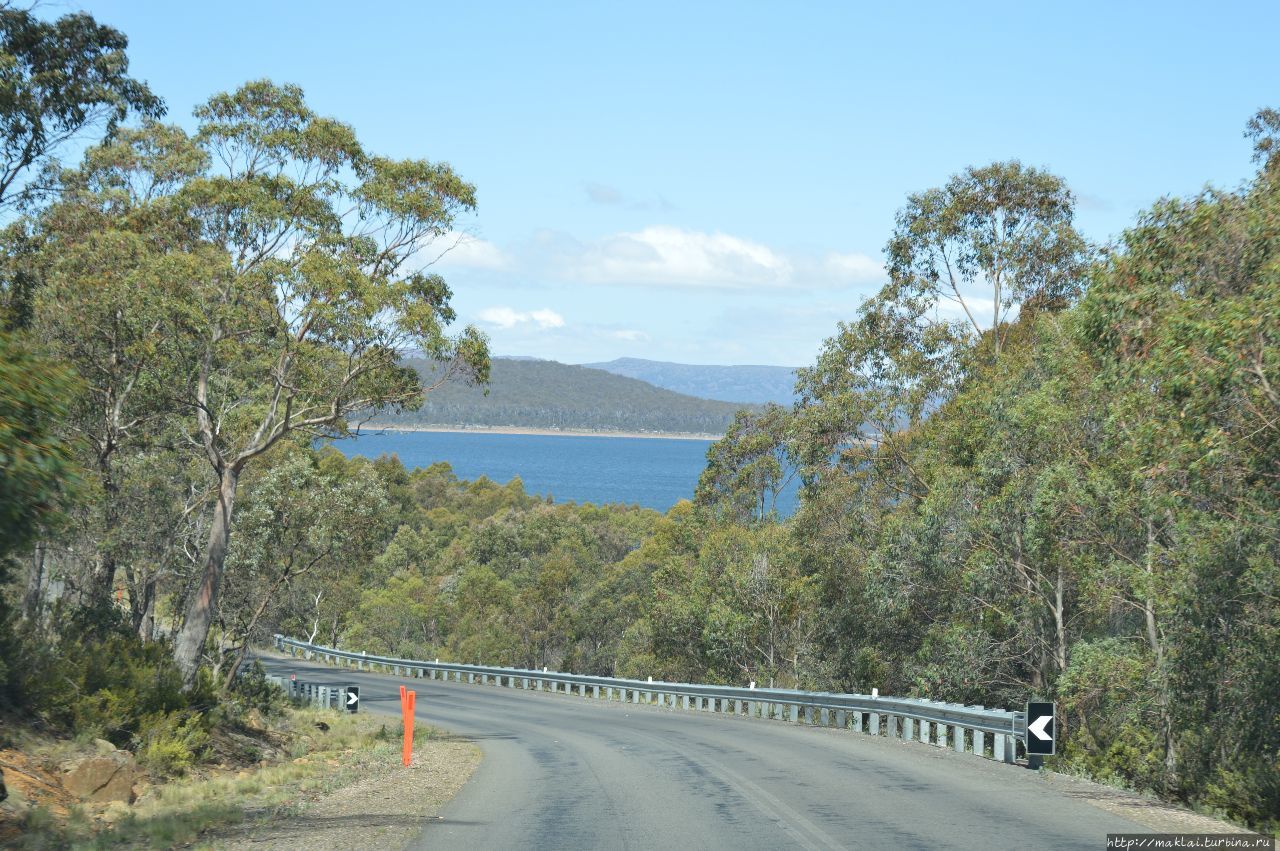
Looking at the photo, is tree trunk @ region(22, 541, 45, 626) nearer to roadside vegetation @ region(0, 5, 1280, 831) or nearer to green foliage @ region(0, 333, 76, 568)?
roadside vegetation @ region(0, 5, 1280, 831)

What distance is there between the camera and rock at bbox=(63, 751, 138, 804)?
15.1 m

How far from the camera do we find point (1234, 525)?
16.3 meters

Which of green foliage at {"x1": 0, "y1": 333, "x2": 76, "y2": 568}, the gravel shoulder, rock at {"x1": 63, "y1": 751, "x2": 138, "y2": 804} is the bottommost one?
rock at {"x1": 63, "y1": 751, "x2": 138, "y2": 804}

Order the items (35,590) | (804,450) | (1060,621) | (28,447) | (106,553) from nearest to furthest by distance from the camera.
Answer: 1. (28,447)
2. (35,590)
3. (106,553)
4. (1060,621)
5. (804,450)

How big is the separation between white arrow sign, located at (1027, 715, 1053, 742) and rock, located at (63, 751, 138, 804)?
11.4m

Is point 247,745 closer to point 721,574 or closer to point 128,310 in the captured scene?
point 128,310

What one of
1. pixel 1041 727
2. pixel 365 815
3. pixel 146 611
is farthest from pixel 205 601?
pixel 1041 727

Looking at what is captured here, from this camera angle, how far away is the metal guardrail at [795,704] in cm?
1722

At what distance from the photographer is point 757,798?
505 inches

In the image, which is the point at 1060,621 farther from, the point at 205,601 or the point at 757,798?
the point at 205,601

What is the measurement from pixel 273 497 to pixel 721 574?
20.8 m

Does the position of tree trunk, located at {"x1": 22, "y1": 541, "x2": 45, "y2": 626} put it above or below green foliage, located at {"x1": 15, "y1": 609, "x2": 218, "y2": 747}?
above

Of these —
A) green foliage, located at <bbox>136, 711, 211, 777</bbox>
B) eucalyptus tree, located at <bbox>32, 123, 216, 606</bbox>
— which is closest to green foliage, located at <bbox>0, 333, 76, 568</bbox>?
green foliage, located at <bbox>136, 711, 211, 777</bbox>

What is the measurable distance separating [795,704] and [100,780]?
15.3 m
